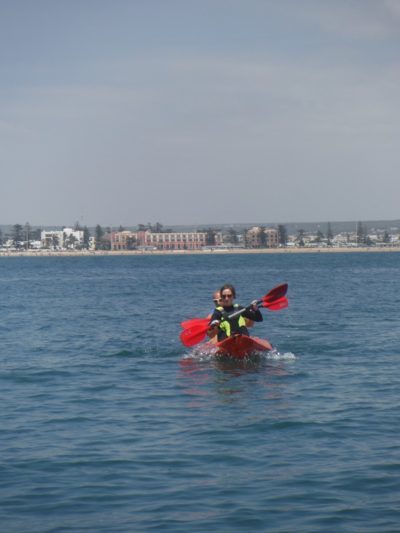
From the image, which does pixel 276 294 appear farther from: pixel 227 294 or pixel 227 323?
pixel 227 294

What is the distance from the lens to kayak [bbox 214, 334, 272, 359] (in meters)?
22.0

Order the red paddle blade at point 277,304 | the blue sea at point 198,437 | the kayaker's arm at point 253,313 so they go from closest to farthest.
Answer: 1. the blue sea at point 198,437
2. the kayaker's arm at point 253,313
3. the red paddle blade at point 277,304

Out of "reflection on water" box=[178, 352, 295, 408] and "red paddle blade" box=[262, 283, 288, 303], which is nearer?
"reflection on water" box=[178, 352, 295, 408]

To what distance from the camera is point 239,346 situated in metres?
22.1

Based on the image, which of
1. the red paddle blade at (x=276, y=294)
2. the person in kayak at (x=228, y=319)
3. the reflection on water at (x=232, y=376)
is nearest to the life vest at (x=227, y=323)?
the person in kayak at (x=228, y=319)

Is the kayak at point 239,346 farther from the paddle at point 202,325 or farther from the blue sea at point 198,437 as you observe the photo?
the paddle at point 202,325

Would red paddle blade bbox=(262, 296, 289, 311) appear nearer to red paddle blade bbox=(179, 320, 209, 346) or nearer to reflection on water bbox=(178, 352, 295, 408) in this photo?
reflection on water bbox=(178, 352, 295, 408)

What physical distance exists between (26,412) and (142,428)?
2.60 meters

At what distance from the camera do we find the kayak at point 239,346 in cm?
2200

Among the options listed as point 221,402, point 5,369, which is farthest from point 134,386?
point 5,369

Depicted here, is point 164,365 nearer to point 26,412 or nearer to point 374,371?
point 374,371

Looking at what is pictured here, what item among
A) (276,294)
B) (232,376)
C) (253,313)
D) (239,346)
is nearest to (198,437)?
(232,376)

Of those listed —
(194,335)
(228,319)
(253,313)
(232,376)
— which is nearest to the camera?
(232,376)

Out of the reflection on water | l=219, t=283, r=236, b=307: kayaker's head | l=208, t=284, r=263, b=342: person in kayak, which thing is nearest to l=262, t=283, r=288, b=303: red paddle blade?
l=208, t=284, r=263, b=342: person in kayak
